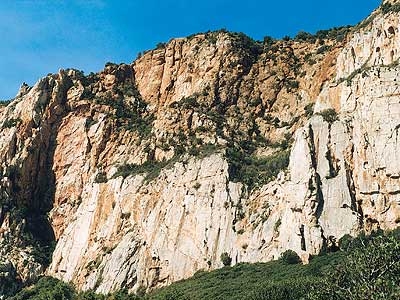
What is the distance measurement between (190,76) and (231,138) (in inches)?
799

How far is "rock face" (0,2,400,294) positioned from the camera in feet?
265

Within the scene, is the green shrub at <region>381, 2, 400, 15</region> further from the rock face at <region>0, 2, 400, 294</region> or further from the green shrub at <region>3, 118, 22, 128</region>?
the green shrub at <region>3, 118, 22, 128</region>

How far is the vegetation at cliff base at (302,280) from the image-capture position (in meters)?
40.2

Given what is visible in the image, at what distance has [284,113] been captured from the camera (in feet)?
364

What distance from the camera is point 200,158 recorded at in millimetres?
99500

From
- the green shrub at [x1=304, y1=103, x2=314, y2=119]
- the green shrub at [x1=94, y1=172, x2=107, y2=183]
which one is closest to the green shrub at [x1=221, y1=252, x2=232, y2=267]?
the green shrub at [x1=304, y1=103, x2=314, y2=119]

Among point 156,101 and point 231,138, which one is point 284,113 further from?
point 156,101

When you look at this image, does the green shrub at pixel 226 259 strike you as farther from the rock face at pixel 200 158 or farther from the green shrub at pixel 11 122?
the green shrub at pixel 11 122

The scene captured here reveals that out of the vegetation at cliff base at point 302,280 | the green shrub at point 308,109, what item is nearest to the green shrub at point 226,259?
the vegetation at cliff base at point 302,280

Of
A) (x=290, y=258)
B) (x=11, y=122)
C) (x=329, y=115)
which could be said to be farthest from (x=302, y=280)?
(x=11, y=122)

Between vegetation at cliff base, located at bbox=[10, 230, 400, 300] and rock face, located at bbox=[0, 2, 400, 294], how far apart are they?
2996 millimetres

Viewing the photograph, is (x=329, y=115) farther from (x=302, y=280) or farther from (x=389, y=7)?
(x=302, y=280)

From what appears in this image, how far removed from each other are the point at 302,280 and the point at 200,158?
1552 inches

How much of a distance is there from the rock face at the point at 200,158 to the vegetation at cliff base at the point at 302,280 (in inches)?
118
